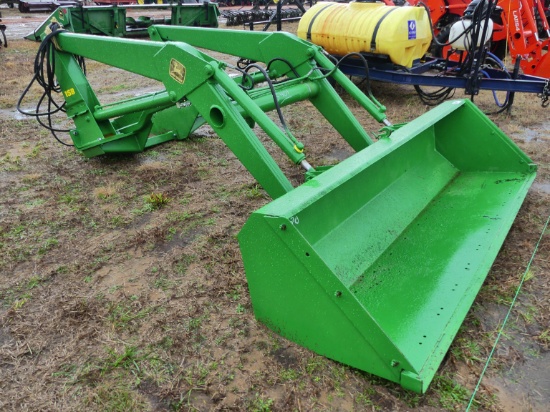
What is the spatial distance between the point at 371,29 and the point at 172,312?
5028 mm

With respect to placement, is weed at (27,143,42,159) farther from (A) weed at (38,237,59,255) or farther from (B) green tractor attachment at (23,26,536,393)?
(A) weed at (38,237,59,255)

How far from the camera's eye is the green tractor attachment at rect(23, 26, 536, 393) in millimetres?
2105

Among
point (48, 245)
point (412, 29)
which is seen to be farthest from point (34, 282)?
point (412, 29)

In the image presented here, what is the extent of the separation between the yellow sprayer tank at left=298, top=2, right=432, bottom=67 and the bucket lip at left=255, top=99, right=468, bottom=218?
309 centimetres

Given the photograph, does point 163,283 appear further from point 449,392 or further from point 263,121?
point 449,392

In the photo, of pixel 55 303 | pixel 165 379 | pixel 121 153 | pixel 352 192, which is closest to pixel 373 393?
pixel 165 379

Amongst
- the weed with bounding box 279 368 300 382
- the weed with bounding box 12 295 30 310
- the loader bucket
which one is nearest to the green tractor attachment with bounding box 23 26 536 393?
the loader bucket

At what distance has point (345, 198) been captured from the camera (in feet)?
9.20

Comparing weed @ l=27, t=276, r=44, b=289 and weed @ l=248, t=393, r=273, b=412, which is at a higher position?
weed @ l=248, t=393, r=273, b=412

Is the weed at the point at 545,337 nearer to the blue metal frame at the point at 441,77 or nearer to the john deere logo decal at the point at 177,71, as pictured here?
the john deere logo decal at the point at 177,71

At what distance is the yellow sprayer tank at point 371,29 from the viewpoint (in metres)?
6.17

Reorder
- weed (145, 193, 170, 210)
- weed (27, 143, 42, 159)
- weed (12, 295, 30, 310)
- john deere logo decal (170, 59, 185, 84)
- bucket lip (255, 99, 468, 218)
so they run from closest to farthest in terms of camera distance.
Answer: bucket lip (255, 99, 468, 218)
weed (12, 295, 30, 310)
john deere logo decal (170, 59, 185, 84)
weed (145, 193, 170, 210)
weed (27, 143, 42, 159)

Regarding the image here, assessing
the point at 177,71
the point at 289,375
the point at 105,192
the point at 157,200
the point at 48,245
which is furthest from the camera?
the point at 105,192

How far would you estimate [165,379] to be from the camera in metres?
2.23
